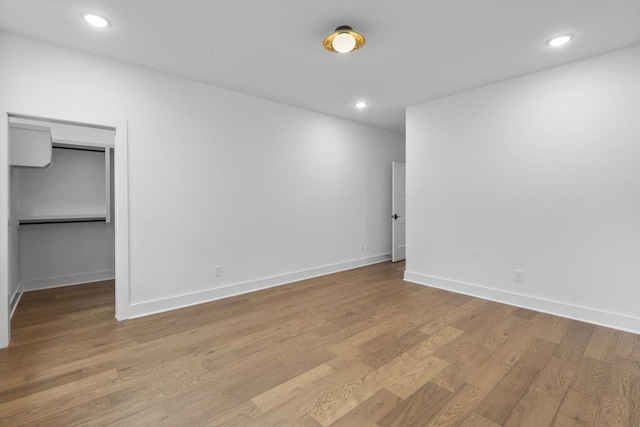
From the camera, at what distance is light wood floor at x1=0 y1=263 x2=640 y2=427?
5.65 ft

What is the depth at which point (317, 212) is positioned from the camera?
4.79m

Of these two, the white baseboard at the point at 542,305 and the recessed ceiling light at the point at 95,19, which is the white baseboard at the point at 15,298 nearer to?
the recessed ceiling light at the point at 95,19

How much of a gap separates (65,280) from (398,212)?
217 inches

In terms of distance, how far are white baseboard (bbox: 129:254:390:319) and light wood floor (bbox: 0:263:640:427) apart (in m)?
0.15

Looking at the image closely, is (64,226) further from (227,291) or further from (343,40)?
(343,40)

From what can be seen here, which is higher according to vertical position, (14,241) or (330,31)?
(330,31)

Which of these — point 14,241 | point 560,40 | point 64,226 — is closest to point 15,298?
point 14,241

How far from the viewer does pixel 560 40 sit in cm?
264

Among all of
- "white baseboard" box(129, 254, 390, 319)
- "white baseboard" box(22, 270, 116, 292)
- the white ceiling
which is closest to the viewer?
the white ceiling

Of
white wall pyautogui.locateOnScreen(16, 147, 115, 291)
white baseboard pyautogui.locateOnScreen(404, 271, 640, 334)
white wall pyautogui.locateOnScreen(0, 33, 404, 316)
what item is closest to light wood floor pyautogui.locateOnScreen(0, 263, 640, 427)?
white baseboard pyautogui.locateOnScreen(404, 271, 640, 334)

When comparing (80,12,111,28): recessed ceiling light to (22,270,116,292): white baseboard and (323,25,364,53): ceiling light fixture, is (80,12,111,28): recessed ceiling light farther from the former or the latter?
(22,270,116,292): white baseboard

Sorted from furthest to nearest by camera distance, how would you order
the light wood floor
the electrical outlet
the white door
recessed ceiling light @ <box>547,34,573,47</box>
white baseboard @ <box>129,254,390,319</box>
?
the white door, the electrical outlet, white baseboard @ <box>129,254,390,319</box>, recessed ceiling light @ <box>547,34,573,47</box>, the light wood floor

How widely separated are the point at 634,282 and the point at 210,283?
4.36 meters

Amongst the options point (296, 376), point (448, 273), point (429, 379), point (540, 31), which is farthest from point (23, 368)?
point (540, 31)
